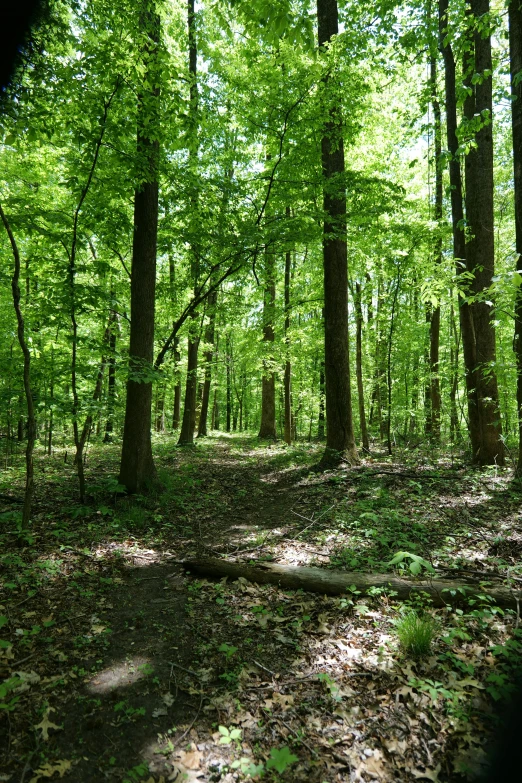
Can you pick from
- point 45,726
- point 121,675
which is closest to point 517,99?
point 121,675

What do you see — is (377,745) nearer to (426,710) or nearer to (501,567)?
(426,710)

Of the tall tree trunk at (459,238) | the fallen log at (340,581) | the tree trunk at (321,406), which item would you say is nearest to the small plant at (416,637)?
the fallen log at (340,581)

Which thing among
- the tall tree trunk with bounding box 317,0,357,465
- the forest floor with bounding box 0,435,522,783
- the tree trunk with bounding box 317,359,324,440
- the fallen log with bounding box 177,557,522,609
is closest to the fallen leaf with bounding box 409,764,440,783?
the forest floor with bounding box 0,435,522,783

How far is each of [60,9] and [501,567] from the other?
8.21 meters

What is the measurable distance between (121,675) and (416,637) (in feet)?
7.51

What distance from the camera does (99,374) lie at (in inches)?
252

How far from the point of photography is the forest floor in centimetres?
240

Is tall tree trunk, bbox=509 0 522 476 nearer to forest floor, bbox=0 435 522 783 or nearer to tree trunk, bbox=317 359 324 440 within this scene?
forest floor, bbox=0 435 522 783

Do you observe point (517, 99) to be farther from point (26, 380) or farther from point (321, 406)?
point (321, 406)

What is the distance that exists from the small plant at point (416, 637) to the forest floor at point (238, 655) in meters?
0.06

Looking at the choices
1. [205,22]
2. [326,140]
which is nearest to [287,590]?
[326,140]

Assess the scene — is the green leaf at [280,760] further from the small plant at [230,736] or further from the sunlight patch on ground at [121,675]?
the sunlight patch on ground at [121,675]

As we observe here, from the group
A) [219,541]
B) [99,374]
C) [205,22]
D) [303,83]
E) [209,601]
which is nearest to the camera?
[209,601]

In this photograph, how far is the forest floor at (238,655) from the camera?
7.89ft
